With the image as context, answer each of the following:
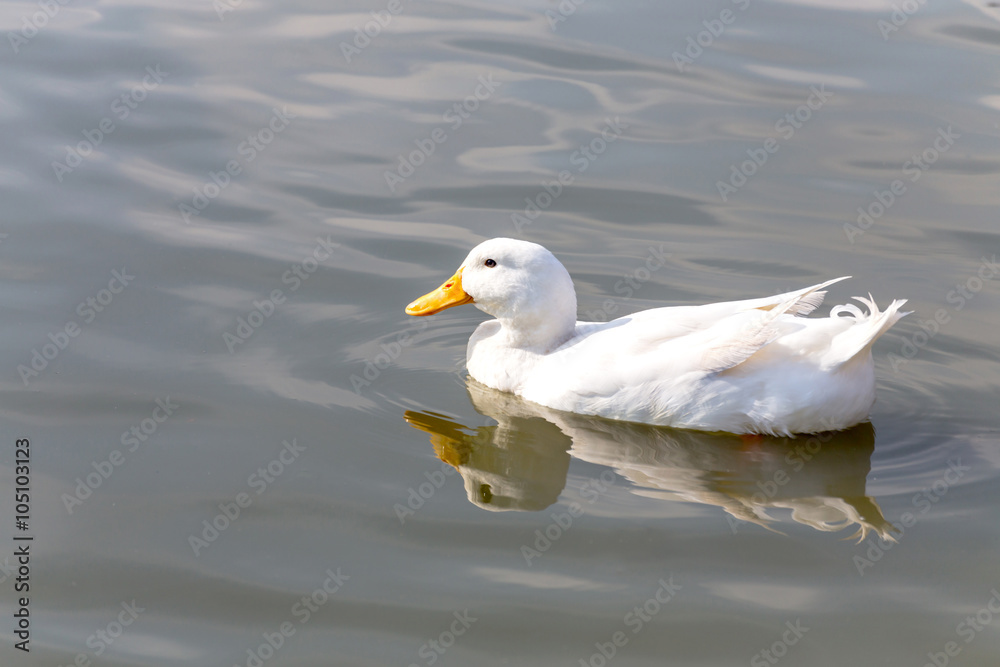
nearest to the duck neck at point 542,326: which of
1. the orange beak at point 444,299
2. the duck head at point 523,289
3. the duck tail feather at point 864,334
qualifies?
the duck head at point 523,289

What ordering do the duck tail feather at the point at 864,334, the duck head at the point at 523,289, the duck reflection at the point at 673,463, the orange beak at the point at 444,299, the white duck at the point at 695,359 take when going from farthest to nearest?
the orange beak at the point at 444,299 → the duck head at the point at 523,289 → the white duck at the point at 695,359 → the duck tail feather at the point at 864,334 → the duck reflection at the point at 673,463

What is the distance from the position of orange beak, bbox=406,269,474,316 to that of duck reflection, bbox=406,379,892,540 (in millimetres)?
705

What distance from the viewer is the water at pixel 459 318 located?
438 centimetres

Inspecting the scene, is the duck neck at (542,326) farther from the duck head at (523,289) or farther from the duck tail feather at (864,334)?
the duck tail feather at (864,334)

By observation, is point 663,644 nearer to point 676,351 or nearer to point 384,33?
point 676,351

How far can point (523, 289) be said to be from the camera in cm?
594

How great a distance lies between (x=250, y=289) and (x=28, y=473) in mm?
2147

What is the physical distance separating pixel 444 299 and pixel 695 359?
1623 mm

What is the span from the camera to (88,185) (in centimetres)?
805

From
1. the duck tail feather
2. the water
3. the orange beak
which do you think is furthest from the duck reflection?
the orange beak

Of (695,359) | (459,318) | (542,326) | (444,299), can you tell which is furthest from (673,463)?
(459,318)

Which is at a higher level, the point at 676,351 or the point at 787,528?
the point at 676,351

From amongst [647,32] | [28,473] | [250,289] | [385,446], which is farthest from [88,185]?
[647,32]

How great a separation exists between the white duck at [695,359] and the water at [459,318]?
16cm
